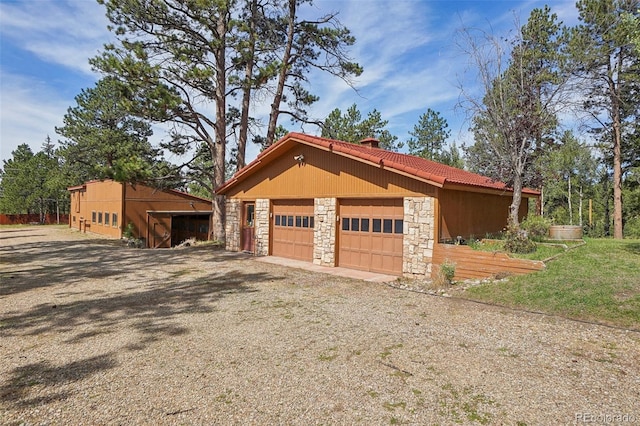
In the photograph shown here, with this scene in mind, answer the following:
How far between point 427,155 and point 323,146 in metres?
26.6

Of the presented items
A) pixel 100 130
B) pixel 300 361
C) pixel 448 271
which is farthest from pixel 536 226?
pixel 100 130

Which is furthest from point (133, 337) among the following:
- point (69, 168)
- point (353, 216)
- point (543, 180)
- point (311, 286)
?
point (69, 168)

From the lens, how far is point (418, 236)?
1038 centimetres

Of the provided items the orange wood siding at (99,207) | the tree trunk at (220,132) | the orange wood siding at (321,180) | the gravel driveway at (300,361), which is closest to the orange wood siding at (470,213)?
the orange wood siding at (321,180)

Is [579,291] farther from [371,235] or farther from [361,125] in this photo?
[361,125]

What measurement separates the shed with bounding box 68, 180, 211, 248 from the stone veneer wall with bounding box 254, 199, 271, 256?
11.1 meters

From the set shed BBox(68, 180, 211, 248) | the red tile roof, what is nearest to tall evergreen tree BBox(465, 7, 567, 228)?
the red tile roof

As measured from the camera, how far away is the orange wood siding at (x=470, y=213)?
1064cm

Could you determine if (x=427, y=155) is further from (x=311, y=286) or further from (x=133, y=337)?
(x=133, y=337)

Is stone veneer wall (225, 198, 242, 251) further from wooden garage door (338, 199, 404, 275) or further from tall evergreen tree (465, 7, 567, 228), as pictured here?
tall evergreen tree (465, 7, 567, 228)

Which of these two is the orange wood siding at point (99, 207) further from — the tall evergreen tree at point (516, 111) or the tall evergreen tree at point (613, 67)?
the tall evergreen tree at point (613, 67)

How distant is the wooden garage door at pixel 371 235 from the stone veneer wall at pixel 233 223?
20.4ft

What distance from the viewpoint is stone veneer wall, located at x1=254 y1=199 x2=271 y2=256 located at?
1534 centimetres

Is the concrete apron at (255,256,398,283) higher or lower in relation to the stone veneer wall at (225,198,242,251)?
lower
